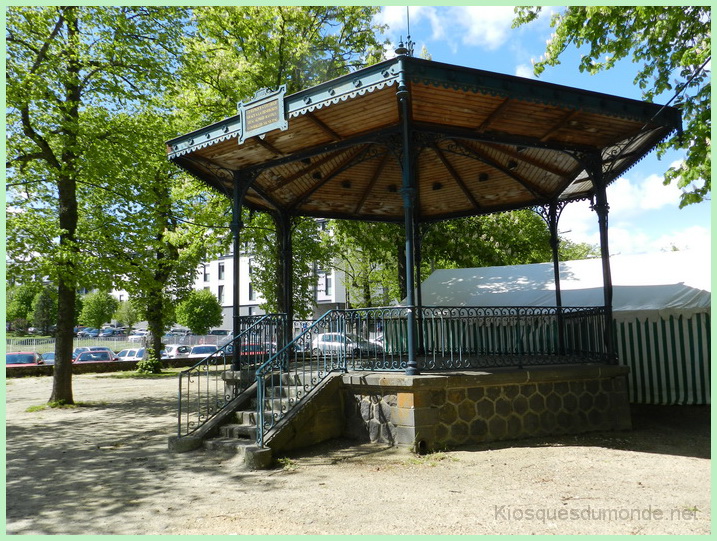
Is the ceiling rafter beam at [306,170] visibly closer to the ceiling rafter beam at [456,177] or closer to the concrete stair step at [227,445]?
the ceiling rafter beam at [456,177]

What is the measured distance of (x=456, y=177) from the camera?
12.2 metres

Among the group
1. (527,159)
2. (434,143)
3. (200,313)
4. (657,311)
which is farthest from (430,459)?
(200,313)

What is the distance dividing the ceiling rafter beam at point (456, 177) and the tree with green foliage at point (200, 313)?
3679cm

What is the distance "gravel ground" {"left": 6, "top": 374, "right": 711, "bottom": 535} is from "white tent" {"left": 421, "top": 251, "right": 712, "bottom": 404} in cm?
182

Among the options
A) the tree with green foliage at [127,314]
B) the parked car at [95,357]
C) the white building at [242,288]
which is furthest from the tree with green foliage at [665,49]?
the tree with green foliage at [127,314]

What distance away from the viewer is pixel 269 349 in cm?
1048

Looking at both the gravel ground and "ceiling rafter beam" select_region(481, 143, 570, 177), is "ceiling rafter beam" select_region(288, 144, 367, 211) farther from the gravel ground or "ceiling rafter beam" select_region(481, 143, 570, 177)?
the gravel ground

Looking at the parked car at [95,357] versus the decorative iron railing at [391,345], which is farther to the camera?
the parked car at [95,357]

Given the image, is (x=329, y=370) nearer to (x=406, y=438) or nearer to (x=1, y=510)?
(x=406, y=438)

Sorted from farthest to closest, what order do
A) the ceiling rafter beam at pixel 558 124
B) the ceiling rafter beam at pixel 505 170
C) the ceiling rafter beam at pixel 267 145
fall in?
the ceiling rafter beam at pixel 505 170 → the ceiling rafter beam at pixel 267 145 → the ceiling rafter beam at pixel 558 124

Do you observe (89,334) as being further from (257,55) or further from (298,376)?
(298,376)

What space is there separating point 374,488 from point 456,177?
7972 millimetres

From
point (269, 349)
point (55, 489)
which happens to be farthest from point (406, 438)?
point (55, 489)

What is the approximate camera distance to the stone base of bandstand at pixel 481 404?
7.70m
